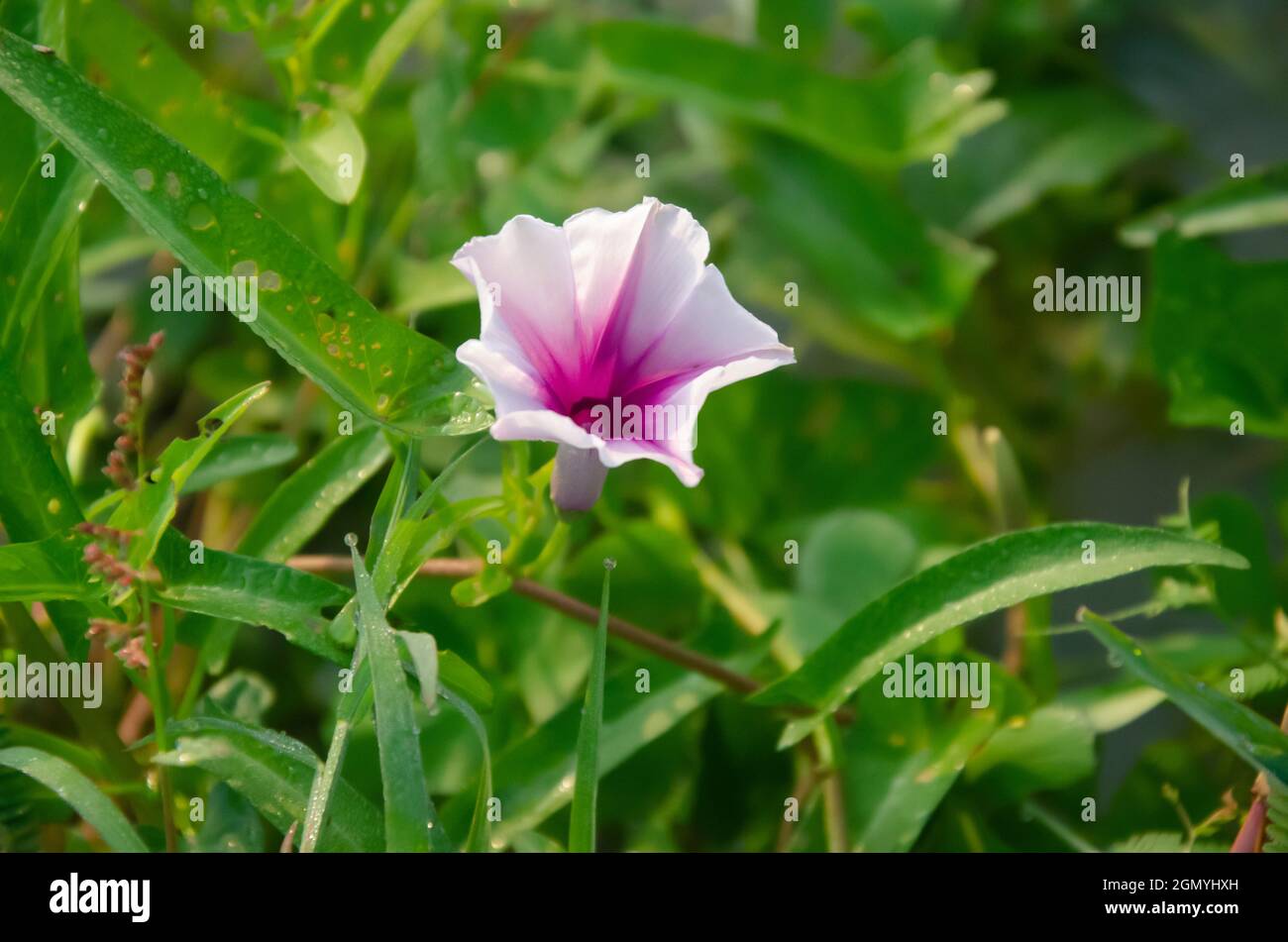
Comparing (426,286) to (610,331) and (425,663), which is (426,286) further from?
(425,663)

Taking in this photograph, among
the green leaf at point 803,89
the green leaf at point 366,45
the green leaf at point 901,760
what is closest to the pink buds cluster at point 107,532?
the green leaf at point 366,45

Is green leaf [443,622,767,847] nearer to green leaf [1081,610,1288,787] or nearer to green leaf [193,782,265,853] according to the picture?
green leaf [193,782,265,853]

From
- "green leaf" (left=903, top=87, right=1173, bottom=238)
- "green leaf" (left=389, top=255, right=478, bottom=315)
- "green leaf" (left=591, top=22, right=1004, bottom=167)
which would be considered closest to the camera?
"green leaf" (left=389, top=255, right=478, bottom=315)

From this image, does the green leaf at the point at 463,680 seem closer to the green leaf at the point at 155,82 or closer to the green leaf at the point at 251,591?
the green leaf at the point at 251,591

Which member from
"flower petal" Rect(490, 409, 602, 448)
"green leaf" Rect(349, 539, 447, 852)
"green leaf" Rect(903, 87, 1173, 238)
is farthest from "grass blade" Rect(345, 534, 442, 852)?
"green leaf" Rect(903, 87, 1173, 238)

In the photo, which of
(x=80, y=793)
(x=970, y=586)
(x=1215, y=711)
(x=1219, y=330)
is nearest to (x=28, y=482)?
(x=80, y=793)
